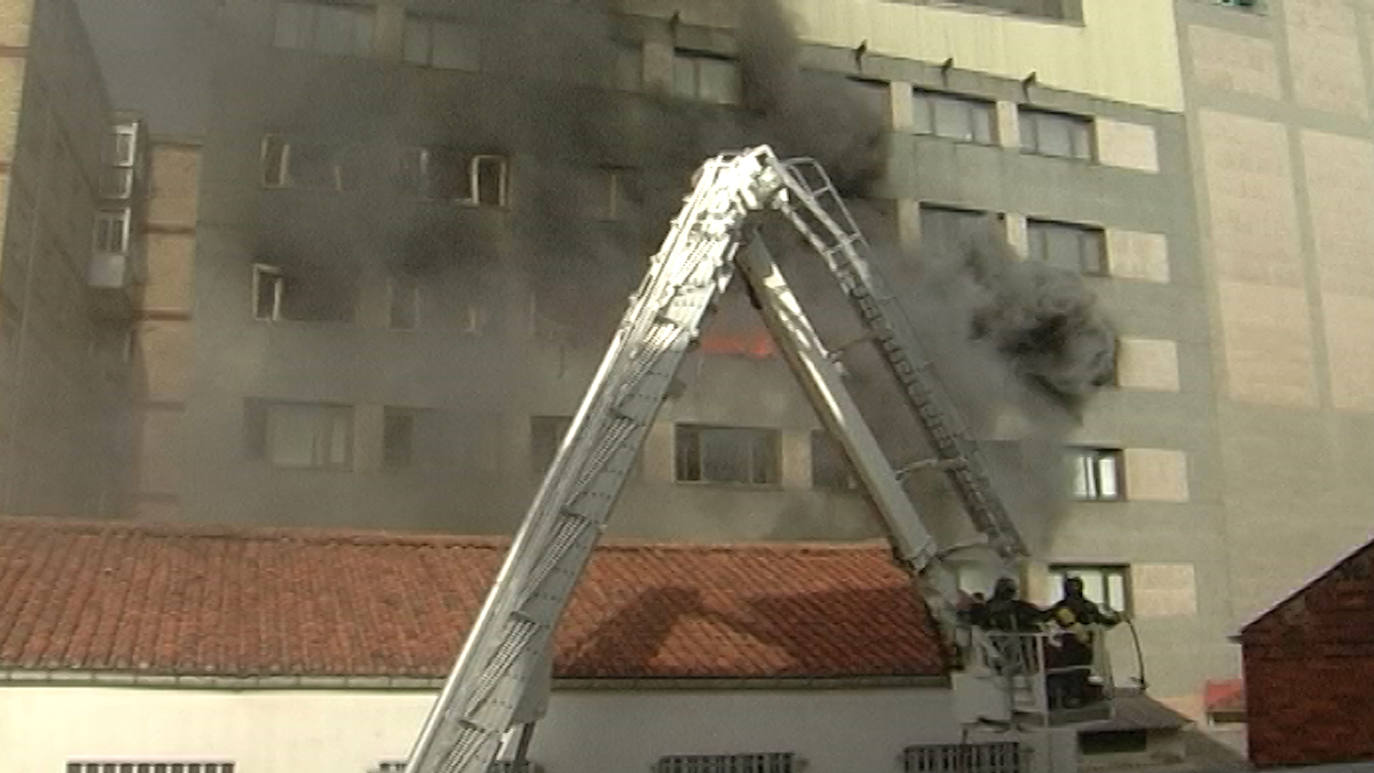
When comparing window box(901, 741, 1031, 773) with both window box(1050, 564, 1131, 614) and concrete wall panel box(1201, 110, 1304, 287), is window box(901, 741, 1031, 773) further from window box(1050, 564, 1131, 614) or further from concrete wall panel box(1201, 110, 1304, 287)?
concrete wall panel box(1201, 110, 1304, 287)

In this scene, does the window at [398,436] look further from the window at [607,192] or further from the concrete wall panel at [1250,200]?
the concrete wall panel at [1250,200]

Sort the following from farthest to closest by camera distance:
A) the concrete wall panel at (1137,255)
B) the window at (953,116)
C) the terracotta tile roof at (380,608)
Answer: the concrete wall panel at (1137,255) < the window at (953,116) < the terracotta tile roof at (380,608)

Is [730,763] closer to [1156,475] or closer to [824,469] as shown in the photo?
[824,469]

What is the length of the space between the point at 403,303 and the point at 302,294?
5.26ft

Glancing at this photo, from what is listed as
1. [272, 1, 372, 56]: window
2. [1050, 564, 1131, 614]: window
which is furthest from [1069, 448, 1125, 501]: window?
[272, 1, 372, 56]: window

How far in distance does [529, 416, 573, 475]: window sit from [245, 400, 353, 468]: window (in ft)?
9.47

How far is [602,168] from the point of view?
21.6m

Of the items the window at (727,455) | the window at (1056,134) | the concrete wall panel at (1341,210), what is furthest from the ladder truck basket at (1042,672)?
the concrete wall panel at (1341,210)

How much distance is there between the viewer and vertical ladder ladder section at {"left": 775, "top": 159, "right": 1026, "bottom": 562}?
9102 millimetres

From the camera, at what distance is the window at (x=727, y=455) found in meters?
21.2

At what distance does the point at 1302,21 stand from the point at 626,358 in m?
26.6

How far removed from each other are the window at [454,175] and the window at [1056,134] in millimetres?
11153

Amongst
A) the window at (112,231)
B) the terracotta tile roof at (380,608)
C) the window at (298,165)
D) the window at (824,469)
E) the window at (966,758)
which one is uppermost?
Answer: the window at (298,165)

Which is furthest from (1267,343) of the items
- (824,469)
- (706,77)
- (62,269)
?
(62,269)
